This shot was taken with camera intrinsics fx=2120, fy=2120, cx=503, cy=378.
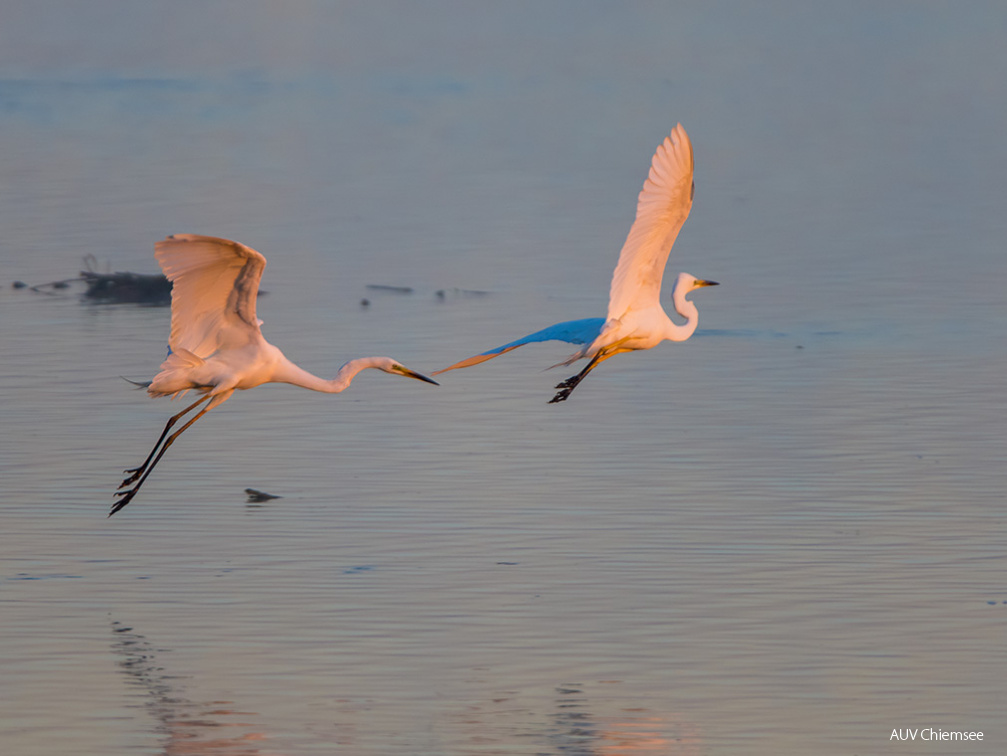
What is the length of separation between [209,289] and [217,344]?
783 millimetres

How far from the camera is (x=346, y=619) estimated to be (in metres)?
12.6

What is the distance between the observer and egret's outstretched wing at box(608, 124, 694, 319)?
14188mm

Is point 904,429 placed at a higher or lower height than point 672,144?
lower

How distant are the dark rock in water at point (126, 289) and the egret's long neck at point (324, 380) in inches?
397

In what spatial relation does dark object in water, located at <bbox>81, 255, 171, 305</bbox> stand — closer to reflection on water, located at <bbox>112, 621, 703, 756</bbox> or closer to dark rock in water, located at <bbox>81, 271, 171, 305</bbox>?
dark rock in water, located at <bbox>81, 271, 171, 305</bbox>

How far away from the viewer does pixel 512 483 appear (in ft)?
52.1

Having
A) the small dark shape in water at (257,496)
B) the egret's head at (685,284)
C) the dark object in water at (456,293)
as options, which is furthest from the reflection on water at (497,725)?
the dark object in water at (456,293)

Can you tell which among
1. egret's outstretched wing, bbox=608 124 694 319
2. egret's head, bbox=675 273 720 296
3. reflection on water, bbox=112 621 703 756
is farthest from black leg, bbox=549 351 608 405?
reflection on water, bbox=112 621 703 756

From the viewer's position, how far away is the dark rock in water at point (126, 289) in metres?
24.6

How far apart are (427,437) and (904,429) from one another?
405 cm

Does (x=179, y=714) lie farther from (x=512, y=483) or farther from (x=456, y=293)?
(x=456, y=293)

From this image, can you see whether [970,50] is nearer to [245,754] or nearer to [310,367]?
[310,367]

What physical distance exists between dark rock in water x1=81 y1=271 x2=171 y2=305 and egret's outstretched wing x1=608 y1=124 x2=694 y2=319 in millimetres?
10894

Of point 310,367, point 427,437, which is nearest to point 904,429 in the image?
point 427,437
